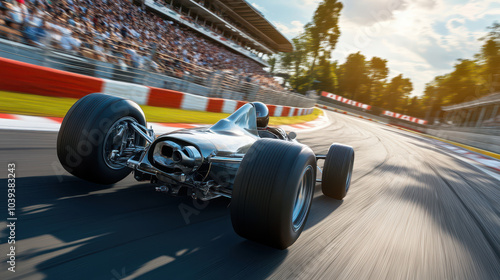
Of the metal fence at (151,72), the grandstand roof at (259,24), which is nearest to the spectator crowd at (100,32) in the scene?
the metal fence at (151,72)

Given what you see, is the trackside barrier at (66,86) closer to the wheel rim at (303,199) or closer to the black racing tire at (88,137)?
the black racing tire at (88,137)

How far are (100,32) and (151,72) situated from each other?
5.28 meters

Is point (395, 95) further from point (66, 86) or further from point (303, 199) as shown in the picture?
point (303, 199)

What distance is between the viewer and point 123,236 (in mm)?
1997

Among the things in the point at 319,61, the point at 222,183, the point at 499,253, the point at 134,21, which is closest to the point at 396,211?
the point at 499,253

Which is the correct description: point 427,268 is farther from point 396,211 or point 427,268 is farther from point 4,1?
point 4,1

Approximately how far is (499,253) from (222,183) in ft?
9.54

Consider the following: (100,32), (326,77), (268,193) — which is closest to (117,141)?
(268,193)

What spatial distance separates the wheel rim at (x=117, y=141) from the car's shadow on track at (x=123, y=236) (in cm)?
25

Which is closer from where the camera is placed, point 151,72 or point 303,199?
point 303,199

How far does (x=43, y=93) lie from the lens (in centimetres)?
621

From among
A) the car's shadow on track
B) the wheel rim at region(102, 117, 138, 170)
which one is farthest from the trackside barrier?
the car's shadow on track

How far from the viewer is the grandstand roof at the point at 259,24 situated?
37344 millimetres

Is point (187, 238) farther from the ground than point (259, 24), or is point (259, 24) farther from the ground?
point (259, 24)
